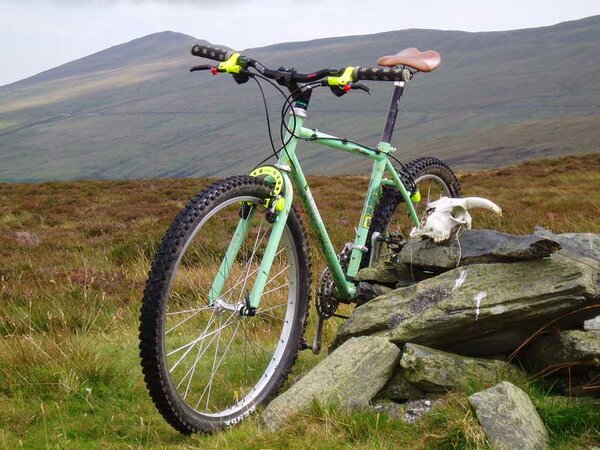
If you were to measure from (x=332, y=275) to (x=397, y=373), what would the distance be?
1281 mm

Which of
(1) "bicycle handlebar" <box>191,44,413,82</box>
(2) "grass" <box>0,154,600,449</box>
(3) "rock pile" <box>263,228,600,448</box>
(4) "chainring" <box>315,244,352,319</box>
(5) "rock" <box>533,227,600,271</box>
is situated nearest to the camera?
(2) "grass" <box>0,154,600,449</box>

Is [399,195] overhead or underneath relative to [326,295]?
overhead

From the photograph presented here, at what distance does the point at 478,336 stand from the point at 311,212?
5.00 feet

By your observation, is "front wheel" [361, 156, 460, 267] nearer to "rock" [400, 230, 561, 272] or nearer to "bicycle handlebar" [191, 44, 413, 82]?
"rock" [400, 230, 561, 272]

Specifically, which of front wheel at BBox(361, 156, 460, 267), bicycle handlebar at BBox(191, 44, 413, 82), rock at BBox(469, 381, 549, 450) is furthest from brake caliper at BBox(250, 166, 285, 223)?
rock at BBox(469, 381, 549, 450)

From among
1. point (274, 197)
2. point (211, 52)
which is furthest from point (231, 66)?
point (274, 197)

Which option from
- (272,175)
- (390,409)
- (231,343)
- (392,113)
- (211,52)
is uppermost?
(211,52)

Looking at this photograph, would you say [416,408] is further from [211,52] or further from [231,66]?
[211,52]

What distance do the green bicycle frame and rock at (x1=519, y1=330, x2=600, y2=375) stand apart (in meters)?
1.67

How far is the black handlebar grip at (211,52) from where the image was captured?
5430mm

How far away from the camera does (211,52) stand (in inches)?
218

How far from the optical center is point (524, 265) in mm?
5102

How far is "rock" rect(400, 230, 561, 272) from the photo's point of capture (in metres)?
5.00

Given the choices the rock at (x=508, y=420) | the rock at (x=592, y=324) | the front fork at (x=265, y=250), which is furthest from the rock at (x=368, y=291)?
the rock at (x=508, y=420)
